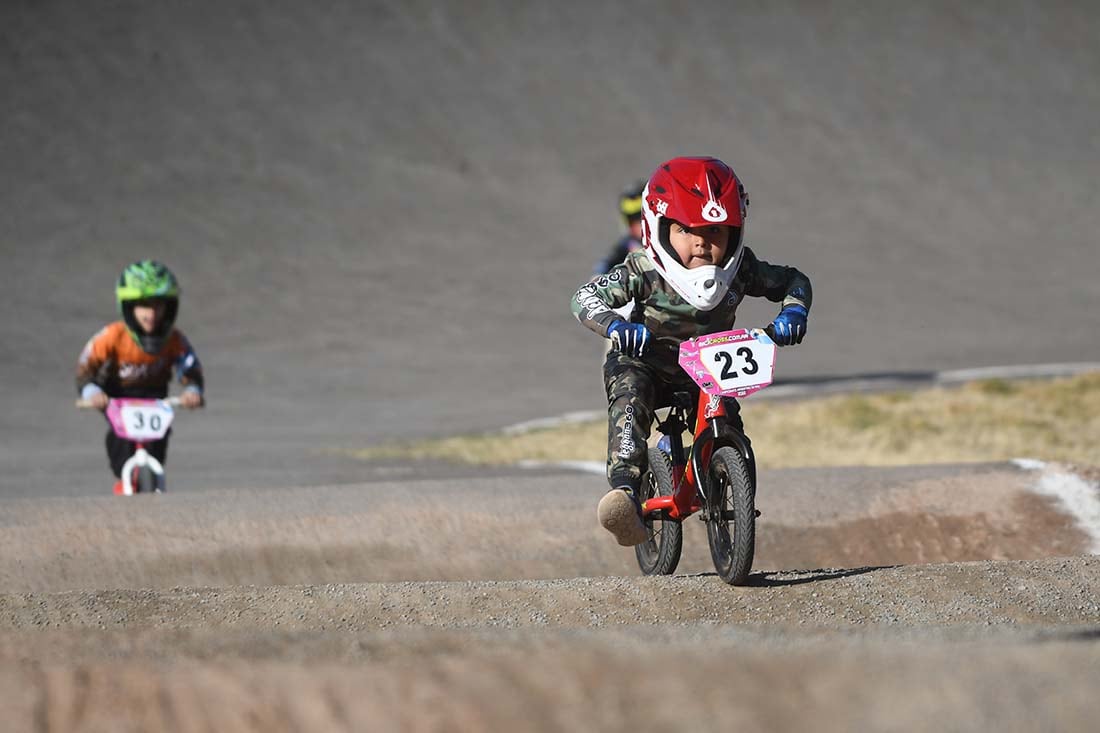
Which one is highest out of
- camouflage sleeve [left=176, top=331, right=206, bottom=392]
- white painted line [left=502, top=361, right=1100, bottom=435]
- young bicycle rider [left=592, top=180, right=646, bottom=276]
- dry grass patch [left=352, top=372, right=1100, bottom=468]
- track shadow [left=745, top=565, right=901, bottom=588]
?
young bicycle rider [left=592, top=180, right=646, bottom=276]

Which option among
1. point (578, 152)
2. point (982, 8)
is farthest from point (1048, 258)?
point (982, 8)

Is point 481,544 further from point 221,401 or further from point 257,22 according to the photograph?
point 257,22

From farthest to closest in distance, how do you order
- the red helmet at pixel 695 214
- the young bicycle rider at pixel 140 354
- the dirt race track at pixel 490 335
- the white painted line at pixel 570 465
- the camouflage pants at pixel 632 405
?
the white painted line at pixel 570 465, the young bicycle rider at pixel 140 354, the camouflage pants at pixel 632 405, the red helmet at pixel 695 214, the dirt race track at pixel 490 335

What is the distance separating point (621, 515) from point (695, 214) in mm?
1132

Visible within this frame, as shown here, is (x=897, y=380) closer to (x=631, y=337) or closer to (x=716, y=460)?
(x=716, y=460)

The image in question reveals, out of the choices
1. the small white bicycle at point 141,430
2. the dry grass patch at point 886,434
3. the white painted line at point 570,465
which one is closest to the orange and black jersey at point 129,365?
the small white bicycle at point 141,430

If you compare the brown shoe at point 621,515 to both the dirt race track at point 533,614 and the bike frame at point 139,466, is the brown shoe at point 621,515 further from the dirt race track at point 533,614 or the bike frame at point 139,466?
the bike frame at point 139,466

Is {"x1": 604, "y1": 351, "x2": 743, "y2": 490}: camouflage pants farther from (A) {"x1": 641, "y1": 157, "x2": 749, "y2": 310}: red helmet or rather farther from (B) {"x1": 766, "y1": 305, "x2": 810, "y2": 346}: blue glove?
(B) {"x1": 766, "y1": 305, "x2": 810, "y2": 346}: blue glove

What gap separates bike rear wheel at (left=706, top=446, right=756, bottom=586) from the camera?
20.5 feet

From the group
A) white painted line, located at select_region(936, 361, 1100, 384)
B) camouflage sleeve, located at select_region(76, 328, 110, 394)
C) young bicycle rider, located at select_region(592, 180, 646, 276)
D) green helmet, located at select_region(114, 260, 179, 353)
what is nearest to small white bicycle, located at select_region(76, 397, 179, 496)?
camouflage sleeve, located at select_region(76, 328, 110, 394)

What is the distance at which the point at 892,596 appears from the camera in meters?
6.29

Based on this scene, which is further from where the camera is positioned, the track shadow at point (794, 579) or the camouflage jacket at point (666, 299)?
the camouflage jacket at point (666, 299)

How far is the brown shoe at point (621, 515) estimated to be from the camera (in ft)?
21.8

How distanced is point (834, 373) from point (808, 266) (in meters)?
15.1
